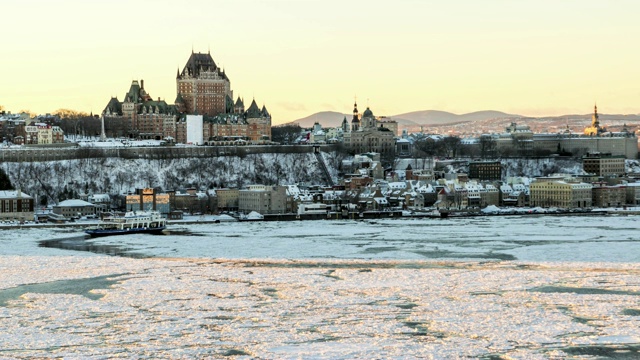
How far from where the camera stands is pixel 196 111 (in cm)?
11769

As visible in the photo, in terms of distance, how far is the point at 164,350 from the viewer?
2327 centimetres

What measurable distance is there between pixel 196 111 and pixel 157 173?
28.8m

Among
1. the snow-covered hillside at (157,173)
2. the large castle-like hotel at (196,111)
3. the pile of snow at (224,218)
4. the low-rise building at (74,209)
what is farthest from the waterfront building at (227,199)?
the large castle-like hotel at (196,111)

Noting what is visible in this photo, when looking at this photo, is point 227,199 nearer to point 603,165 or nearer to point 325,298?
point 603,165

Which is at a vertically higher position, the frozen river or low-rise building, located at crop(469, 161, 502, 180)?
low-rise building, located at crop(469, 161, 502, 180)

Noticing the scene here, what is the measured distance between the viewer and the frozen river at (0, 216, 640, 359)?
23.7 meters

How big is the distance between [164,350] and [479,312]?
915 centimetres

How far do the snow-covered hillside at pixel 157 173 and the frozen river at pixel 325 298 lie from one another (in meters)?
34.9

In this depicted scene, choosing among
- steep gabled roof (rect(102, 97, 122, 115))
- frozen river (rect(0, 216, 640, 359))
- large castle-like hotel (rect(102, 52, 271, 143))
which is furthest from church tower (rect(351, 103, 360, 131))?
frozen river (rect(0, 216, 640, 359))

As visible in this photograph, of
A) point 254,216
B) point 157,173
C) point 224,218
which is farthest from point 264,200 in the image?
Answer: point 157,173

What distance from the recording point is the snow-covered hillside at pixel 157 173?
84.8m

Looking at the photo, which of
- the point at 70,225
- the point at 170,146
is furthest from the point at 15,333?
the point at 170,146

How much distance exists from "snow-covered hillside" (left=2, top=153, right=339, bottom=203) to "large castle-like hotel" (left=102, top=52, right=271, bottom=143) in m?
12.7

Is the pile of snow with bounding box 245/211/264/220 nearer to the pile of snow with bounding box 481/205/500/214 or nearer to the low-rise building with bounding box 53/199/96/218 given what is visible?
the low-rise building with bounding box 53/199/96/218
